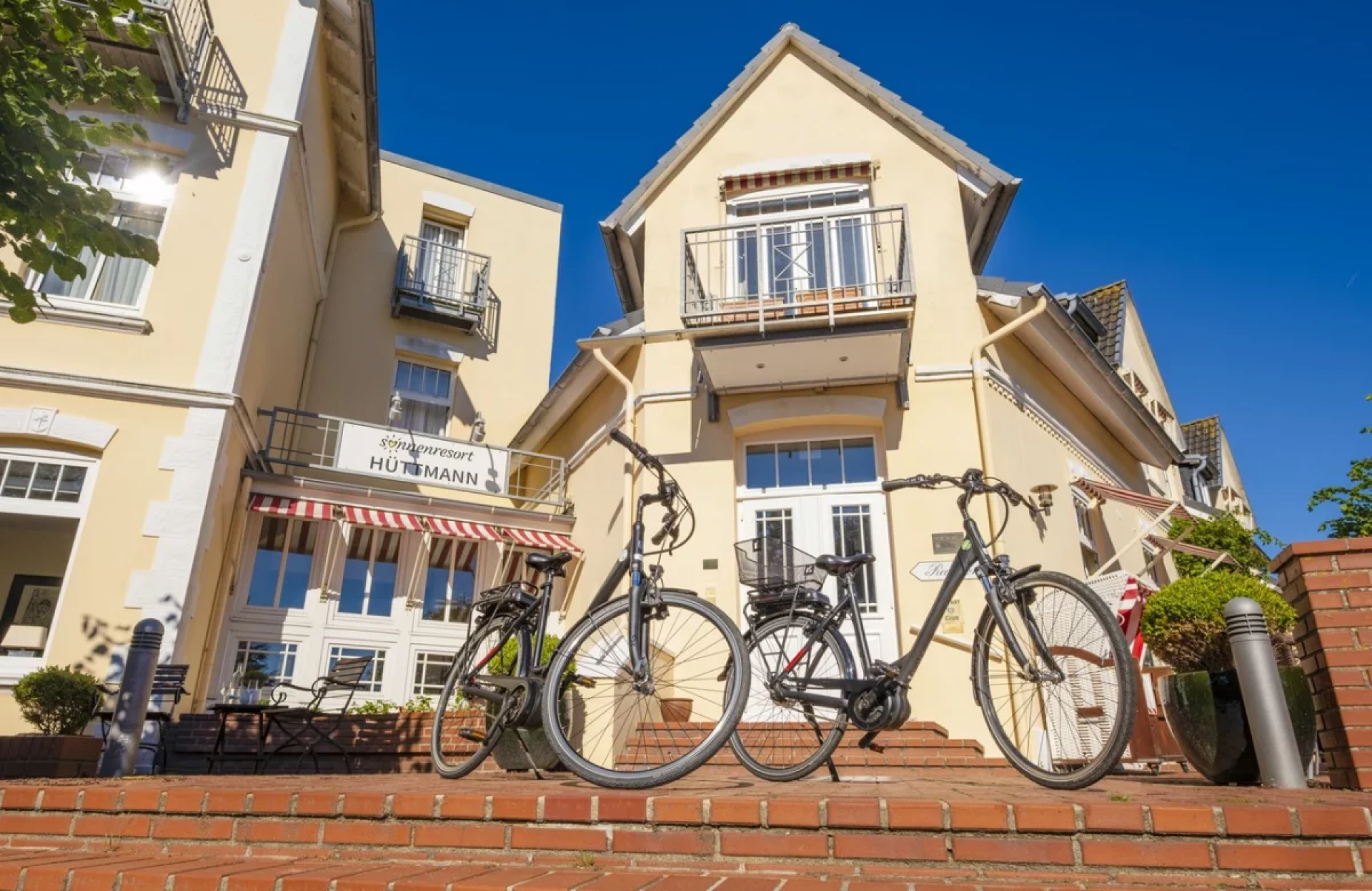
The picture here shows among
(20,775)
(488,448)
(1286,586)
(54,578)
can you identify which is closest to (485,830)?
(1286,586)

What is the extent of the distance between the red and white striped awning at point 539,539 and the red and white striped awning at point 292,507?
81.4 inches

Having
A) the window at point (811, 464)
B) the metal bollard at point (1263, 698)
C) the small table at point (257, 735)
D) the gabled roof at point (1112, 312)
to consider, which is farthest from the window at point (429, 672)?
the gabled roof at point (1112, 312)

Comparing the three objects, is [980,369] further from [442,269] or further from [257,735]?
[442,269]

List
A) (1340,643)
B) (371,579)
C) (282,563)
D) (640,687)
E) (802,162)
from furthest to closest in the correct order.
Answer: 1. (371,579)
2. (802,162)
3. (282,563)
4. (640,687)
5. (1340,643)

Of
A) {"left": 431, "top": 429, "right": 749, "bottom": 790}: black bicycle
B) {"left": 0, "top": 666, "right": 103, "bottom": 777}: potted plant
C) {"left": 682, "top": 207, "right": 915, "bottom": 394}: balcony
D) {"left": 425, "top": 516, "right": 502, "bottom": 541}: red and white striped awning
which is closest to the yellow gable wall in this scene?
{"left": 425, "top": 516, "right": 502, "bottom": 541}: red and white striped awning

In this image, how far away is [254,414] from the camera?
29.6 ft

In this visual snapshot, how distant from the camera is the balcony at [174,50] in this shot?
8.03 m

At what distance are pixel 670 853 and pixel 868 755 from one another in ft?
12.8

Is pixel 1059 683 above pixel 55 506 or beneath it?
beneath

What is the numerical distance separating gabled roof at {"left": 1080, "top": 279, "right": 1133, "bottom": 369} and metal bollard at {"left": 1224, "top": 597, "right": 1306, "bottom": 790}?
41.7ft

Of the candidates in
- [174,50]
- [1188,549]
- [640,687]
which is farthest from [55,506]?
[1188,549]

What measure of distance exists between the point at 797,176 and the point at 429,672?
7.43 m

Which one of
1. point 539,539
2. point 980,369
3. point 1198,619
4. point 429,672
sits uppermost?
point 980,369

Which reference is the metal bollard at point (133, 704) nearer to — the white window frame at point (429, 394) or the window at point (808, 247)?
the window at point (808, 247)
